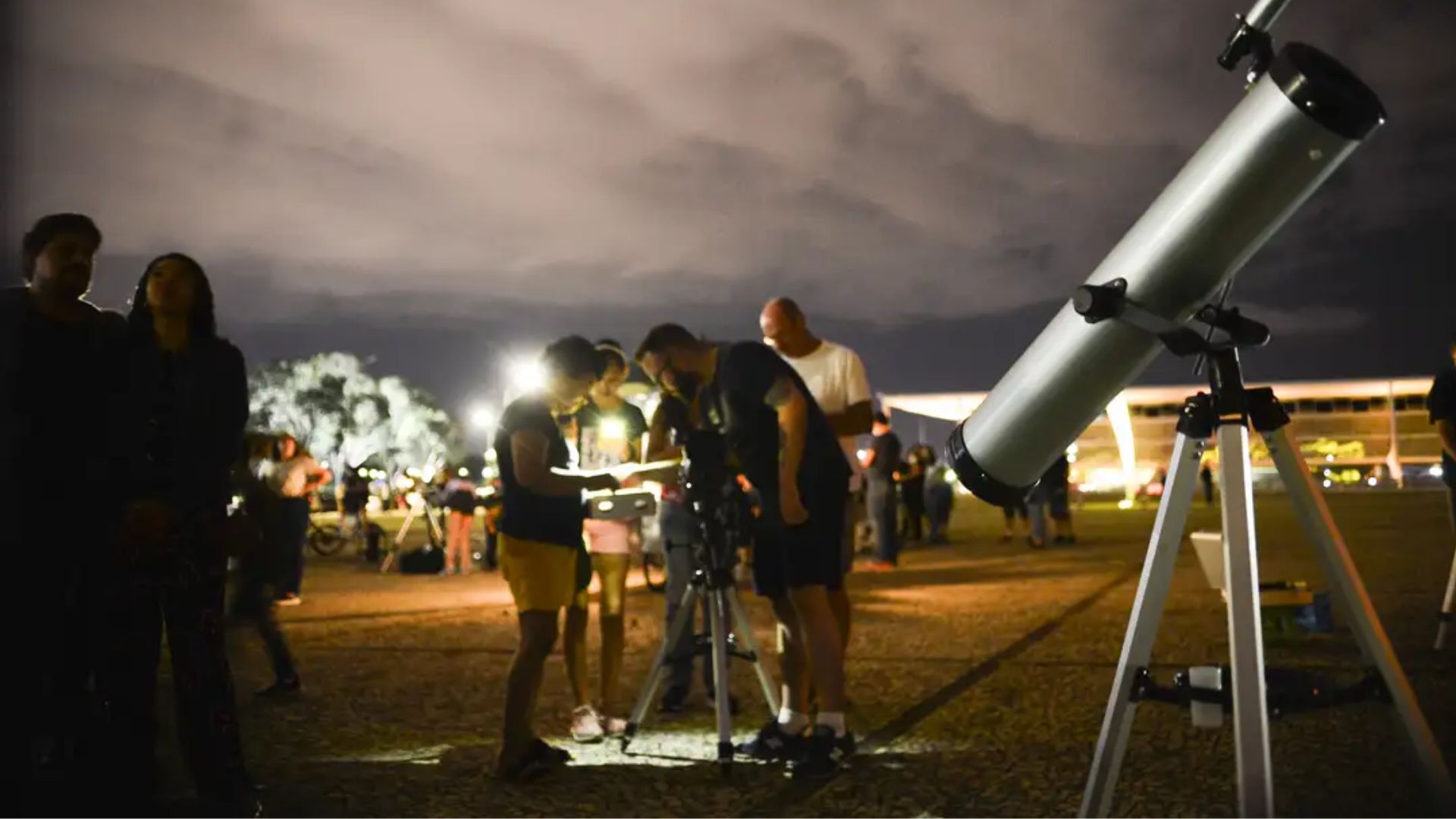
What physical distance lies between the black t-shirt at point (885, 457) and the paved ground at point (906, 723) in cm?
355

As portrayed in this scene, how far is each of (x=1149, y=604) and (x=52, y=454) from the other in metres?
3.00

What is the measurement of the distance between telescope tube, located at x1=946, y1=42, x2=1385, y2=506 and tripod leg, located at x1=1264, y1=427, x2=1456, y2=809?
15.4 inches

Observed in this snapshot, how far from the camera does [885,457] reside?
44.7 feet

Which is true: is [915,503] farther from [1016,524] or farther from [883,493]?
[883,493]

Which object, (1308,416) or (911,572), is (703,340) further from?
(1308,416)

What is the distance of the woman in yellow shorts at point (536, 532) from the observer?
4.01 metres

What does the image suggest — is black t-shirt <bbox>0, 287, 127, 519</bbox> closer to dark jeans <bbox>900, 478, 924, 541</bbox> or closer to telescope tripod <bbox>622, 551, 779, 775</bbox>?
telescope tripod <bbox>622, 551, 779, 775</bbox>

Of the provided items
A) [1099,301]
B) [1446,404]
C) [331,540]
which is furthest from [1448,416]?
[331,540]

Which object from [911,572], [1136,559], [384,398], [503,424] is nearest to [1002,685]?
[503,424]

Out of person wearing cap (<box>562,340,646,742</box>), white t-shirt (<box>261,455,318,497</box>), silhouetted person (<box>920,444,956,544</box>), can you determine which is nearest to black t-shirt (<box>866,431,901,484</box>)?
silhouetted person (<box>920,444,956,544</box>)

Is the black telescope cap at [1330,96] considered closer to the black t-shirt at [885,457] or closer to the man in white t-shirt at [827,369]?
the man in white t-shirt at [827,369]

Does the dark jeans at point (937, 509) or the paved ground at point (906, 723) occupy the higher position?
the dark jeans at point (937, 509)

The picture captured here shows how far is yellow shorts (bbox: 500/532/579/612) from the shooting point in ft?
13.6

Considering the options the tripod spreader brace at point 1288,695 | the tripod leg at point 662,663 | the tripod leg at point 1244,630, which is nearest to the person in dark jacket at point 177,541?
the tripod leg at point 662,663
